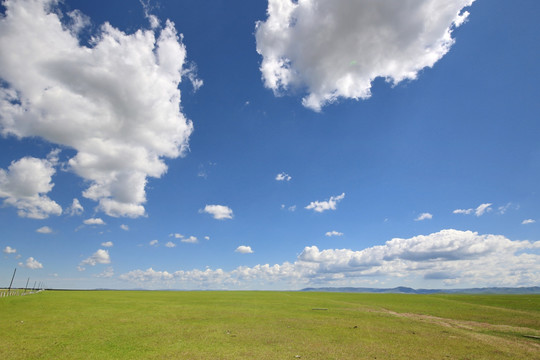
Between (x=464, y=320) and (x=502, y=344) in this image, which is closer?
(x=502, y=344)

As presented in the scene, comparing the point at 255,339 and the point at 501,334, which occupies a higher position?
the point at 255,339

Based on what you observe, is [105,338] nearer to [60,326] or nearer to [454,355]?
[60,326]

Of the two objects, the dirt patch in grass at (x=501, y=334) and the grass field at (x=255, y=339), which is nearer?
the grass field at (x=255, y=339)

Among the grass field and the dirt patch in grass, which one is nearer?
the grass field

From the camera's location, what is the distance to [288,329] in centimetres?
2900

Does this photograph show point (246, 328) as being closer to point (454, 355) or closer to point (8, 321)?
point (454, 355)

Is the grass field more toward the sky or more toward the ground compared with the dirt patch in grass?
more toward the sky

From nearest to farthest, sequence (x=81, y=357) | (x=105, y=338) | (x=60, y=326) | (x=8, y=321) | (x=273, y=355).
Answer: (x=81, y=357) < (x=273, y=355) < (x=105, y=338) < (x=60, y=326) < (x=8, y=321)

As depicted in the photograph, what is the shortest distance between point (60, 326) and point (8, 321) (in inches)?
309

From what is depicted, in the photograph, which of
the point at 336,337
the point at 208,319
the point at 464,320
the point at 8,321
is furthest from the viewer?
the point at 464,320

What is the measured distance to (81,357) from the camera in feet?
59.2

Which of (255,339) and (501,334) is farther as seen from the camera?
(501,334)

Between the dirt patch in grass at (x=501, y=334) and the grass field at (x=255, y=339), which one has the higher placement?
the grass field at (x=255, y=339)

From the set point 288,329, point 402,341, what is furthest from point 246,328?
point 402,341
